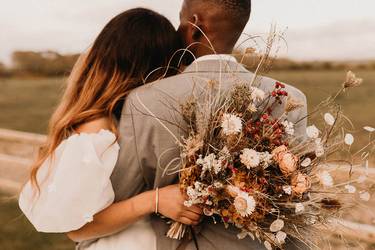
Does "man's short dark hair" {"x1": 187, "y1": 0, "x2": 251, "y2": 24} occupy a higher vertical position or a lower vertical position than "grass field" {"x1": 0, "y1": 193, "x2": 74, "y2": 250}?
higher

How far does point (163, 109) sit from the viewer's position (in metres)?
2.21

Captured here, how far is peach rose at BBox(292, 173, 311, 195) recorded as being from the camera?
205 centimetres

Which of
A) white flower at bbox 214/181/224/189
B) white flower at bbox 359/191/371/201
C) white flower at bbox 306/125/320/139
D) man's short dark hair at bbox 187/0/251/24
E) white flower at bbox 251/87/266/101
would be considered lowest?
white flower at bbox 359/191/371/201

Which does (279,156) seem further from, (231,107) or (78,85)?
(78,85)

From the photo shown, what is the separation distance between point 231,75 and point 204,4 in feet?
1.19

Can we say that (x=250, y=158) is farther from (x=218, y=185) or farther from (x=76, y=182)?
(x=76, y=182)

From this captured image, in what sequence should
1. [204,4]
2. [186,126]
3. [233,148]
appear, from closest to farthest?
[233,148]
[186,126]
[204,4]

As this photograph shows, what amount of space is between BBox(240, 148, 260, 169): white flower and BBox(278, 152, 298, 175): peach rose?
8 centimetres

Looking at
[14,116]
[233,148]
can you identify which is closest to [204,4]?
[233,148]

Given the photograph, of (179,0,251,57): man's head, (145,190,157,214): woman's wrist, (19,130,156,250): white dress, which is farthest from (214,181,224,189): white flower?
(179,0,251,57): man's head

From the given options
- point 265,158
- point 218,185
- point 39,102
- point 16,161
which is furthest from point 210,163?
point 39,102

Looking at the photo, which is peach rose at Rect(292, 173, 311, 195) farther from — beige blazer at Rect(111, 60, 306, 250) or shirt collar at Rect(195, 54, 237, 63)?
shirt collar at Rect(195, 54, 237, 63)

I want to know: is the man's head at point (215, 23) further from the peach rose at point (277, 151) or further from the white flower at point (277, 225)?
the white flower at point (277, 225)

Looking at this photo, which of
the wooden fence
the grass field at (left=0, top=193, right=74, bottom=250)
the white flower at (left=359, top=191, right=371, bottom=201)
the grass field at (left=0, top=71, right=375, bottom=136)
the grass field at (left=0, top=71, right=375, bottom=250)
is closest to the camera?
the white flower at (left=359, top=191, right=371, bottom=201)
